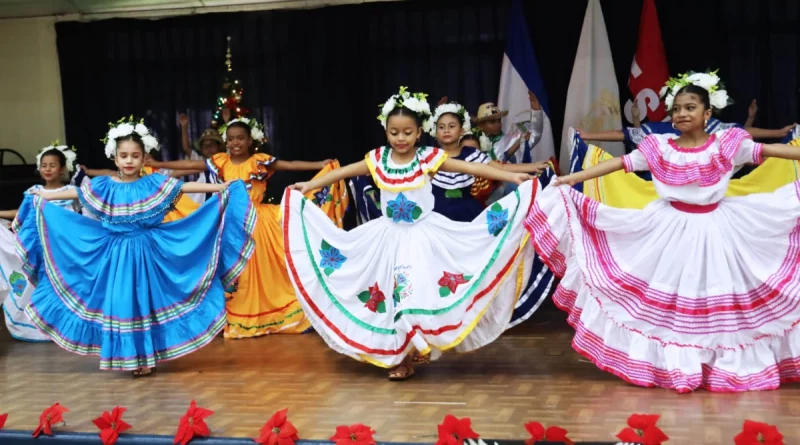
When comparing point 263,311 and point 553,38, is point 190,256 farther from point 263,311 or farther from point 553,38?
point 553,38

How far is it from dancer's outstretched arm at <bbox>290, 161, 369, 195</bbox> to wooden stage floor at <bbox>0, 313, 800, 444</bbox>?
102 cm

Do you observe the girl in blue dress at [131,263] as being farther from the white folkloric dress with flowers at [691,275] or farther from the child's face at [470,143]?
the white folkloric dress with flowers at [691,275]

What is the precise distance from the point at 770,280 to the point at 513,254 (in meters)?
1.23

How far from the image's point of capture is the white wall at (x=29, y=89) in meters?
8.66

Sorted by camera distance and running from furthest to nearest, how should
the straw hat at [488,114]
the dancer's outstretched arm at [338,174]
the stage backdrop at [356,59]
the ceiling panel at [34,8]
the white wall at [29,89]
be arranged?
the white wall at [29,89]
the ceiling panel at [34,8]
the stage backdrop at [356,59]
the straw hat at [488,114]
the dancer's outstretched arm at [338,174]

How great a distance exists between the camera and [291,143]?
812 centimetres

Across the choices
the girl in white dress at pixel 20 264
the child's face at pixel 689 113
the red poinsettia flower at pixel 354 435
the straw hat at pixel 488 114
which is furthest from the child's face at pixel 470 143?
the red poinsettia flower at pixel 354 435

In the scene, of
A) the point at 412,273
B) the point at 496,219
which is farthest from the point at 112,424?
the point at 496,219

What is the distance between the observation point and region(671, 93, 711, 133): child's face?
4.54 metres

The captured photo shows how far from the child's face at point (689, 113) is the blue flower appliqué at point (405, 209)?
1.39 m

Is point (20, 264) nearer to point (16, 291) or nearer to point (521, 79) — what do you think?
point (16, 291)

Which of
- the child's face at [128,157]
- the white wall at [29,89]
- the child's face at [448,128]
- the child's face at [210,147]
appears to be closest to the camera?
the child's face at [128,157]

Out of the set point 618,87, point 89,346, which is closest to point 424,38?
point 618,87

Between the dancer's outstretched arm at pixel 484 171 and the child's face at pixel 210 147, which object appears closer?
the dancer's outstretched arm at pixel 484 171
